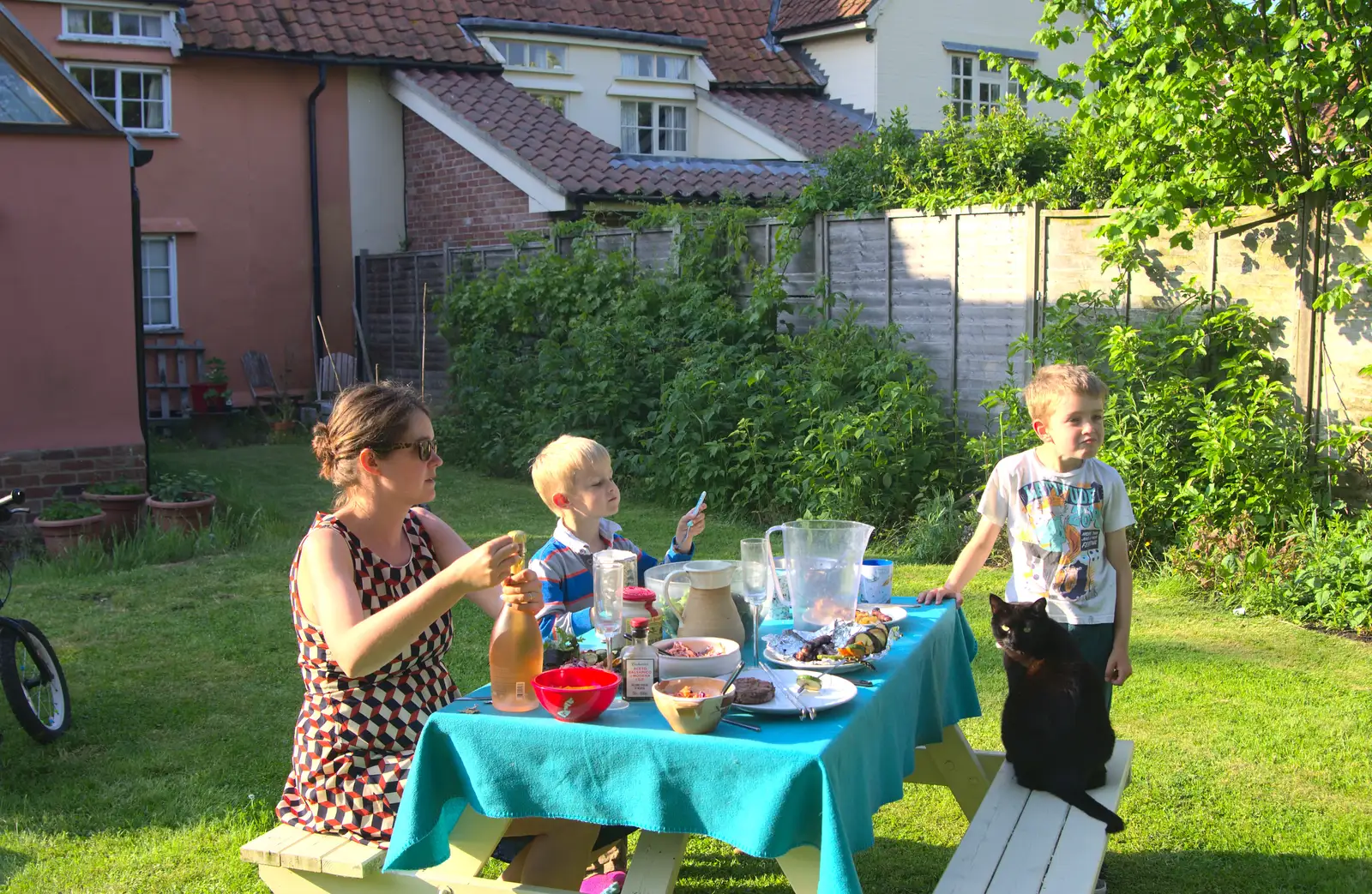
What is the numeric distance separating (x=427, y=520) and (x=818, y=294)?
671cm

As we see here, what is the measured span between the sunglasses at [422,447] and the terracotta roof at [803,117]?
14263 millimetres

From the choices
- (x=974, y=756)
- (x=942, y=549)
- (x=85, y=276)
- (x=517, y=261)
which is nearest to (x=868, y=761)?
(x=974, y=756)

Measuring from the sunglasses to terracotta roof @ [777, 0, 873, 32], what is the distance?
640 inches

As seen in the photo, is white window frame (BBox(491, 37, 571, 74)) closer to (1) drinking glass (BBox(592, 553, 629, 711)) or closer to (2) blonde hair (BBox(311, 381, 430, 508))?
(2) blonde hair (BBox(311, 381, 430, 508))

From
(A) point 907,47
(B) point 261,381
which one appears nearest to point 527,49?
(A) point 907,47

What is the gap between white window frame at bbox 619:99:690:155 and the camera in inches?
714

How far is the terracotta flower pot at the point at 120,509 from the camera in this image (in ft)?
27.9

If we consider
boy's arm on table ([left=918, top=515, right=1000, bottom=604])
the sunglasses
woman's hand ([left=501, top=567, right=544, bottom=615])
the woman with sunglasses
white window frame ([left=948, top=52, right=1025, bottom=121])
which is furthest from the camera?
white window frame ([left=948, top=52, right=1025, bottom=121])

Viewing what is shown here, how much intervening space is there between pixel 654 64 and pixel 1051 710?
16.2 metres

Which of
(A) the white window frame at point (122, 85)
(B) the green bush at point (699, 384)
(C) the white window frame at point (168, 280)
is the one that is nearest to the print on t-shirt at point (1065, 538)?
(B) the green bush at point (699, 384)

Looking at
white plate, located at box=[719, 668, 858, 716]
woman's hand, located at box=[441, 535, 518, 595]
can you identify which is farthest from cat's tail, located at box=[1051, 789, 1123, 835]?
woman's hand, located at box=[441, 535, 518, 595]

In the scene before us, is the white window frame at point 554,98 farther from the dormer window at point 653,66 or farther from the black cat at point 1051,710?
the black cat at point 1051,710

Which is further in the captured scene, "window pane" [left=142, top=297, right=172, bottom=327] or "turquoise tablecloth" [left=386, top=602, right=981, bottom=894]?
"window pane" [left=142, top=297, right=172, bottom=327]

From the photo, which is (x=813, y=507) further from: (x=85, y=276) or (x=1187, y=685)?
(x=85, y=276)
